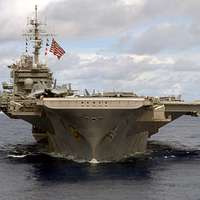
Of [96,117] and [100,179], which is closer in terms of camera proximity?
[100,179]

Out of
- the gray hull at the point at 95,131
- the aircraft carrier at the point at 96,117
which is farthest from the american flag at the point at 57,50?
the gray hull at the point at 95,131

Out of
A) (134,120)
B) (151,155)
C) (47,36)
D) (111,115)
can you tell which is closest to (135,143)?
(151,155)

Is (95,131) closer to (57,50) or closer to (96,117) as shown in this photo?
(96,117)

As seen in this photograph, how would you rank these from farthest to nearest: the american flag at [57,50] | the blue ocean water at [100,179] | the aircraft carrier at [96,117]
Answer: the american flag at [57,50] < the aircraft carrier at [96,117] < the blue ocean water at [100,179]

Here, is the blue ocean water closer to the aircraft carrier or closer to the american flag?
the aircraft carrier

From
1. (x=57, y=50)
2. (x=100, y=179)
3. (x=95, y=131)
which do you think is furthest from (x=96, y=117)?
(x=57, y=50)

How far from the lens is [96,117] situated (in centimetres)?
3216

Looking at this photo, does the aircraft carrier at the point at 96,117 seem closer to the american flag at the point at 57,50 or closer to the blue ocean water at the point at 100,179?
the blue ocean water at the point at 100,179

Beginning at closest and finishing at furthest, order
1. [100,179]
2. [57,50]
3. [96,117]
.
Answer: [100,179] → [96,117] → [57,50]

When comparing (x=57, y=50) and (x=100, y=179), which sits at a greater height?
(x=57, y=50)

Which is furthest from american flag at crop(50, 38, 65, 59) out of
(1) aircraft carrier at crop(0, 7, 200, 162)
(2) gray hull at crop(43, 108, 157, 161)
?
(2) gray hull at crop(43, 108, 157, 161)

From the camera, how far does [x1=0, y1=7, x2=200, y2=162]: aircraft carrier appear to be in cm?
3195

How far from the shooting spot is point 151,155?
40.5 m

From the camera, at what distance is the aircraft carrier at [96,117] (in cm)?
3195
